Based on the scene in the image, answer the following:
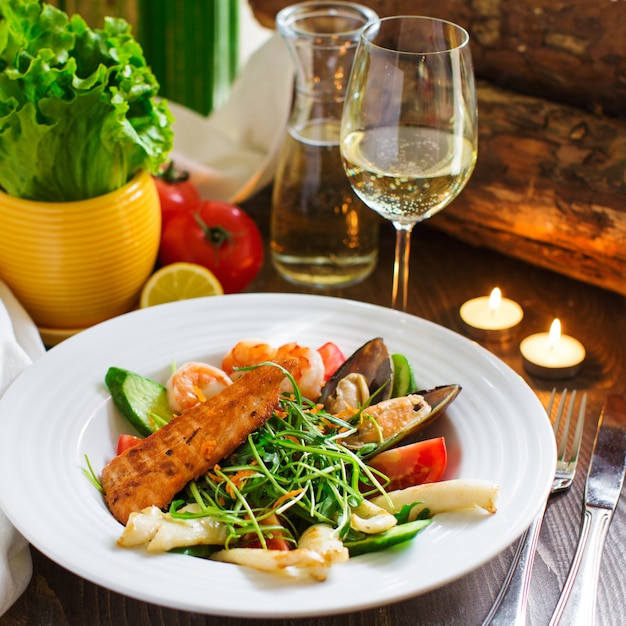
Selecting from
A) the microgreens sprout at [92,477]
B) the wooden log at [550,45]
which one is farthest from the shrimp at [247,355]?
the wooden log at [550,45]

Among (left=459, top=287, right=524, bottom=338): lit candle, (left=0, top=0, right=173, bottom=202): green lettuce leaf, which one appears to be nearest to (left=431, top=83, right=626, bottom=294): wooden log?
(left=459, top=287, right=524, bottom=338): lit candle

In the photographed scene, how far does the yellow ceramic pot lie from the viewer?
81.4 inches

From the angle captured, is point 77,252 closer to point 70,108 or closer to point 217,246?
point 70,108

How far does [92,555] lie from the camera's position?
1303 millimetres

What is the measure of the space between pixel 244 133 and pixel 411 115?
4.61ft

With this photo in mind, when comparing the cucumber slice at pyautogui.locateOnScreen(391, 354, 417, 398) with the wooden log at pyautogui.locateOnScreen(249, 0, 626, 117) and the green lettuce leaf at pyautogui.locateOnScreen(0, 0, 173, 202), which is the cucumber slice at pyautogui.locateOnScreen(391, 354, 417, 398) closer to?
the green lettuce leaf at pyautogui.locateOnScreen(0, 0, 173, 202)

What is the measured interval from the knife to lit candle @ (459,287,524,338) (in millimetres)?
409

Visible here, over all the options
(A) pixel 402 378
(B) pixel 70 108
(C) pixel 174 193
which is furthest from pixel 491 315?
(B) pixel 70 108

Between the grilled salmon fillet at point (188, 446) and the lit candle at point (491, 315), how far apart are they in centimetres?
86

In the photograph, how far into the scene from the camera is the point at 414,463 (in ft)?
5.21

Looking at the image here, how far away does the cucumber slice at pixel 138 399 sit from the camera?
174cm

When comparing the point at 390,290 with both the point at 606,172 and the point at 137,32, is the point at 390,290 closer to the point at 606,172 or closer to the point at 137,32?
the point at 606,172

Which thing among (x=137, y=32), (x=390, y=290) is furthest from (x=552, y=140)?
(x=137, y=32)

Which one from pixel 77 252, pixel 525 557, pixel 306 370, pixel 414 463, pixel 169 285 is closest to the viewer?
pixel 525 557
